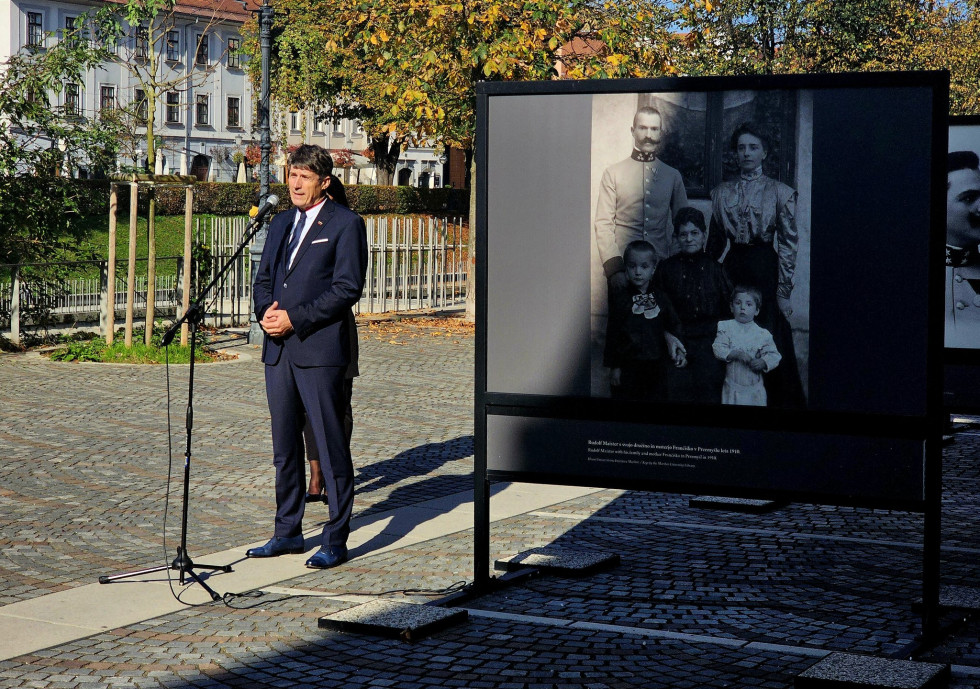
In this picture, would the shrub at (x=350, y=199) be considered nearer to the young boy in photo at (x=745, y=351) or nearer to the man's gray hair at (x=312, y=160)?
the man's gray hair at (x=312, y=160)

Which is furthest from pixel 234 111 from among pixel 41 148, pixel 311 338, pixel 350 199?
pixel 311 338

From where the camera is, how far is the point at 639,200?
18.8 feet

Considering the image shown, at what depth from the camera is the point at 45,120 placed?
17688 millimetres

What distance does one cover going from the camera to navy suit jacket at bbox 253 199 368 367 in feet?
22.1

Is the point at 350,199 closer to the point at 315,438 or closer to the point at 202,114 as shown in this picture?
the point at 202,114

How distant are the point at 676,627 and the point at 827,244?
5.52 feet

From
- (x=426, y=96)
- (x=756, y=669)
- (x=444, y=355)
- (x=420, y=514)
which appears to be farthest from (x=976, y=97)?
(x=756, y=669)

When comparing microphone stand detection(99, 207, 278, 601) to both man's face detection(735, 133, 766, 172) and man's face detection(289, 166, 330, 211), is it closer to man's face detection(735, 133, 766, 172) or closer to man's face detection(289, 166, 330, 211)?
man's face detection(289, 166, 330, 211)

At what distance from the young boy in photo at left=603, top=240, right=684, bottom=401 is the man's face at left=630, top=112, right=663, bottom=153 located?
396 millimetres

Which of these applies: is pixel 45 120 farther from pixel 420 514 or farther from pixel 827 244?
pixel 827 244

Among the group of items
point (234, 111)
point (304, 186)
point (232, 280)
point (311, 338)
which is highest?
point (234, 111)

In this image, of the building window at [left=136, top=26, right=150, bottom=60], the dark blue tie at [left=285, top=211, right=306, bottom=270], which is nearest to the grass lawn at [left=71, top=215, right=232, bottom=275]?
the building window at [left=136, top=26, right=150, bottom=60]

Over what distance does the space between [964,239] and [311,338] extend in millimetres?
5504

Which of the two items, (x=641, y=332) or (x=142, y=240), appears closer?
(x=641, y=332)
